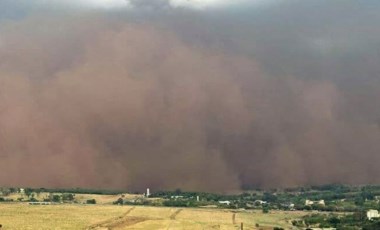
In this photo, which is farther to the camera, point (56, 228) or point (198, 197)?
point (198, 197)

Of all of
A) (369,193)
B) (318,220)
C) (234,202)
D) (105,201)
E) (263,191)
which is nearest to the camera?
(318,220)

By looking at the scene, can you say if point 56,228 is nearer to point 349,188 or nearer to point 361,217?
point 361,217

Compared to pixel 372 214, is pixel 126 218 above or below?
below

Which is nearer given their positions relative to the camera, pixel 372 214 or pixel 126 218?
pixel 126 218

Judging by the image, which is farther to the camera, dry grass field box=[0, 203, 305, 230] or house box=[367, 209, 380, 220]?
house box=[367, 209, 380, 220]

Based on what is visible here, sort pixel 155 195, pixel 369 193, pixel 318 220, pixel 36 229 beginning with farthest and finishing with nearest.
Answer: pixel 369 193 < pixel 155 195 < pixel 318 220 < pixel 36 229

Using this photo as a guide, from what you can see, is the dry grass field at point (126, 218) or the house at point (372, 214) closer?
the dry grass field at point (126, 218)

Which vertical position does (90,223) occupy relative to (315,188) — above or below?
below

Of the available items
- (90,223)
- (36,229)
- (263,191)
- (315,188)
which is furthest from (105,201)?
(315,188)
